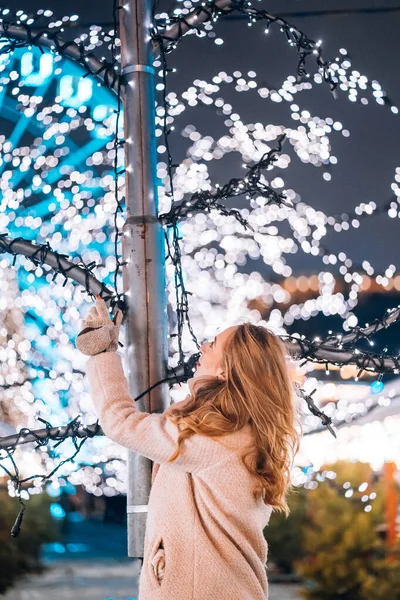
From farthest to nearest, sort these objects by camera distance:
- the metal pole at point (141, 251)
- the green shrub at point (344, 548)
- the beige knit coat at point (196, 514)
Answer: the green shrub at point (344, 548), the metal pole at point (141, 251), the beige knit coat at point (196, 514)

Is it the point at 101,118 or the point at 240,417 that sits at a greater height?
the point at 101,118

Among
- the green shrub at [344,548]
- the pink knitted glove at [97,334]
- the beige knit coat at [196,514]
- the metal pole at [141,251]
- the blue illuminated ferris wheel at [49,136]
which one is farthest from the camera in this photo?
the green shrub at [344,548]

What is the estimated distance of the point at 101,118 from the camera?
6.59ft

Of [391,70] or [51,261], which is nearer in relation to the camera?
[51,261]

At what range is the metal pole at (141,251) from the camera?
129 cm

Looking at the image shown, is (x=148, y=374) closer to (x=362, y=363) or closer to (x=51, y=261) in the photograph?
(x=51, y=261)

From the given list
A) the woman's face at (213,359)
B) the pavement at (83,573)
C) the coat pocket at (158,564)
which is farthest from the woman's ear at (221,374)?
the pavement at (83,573)

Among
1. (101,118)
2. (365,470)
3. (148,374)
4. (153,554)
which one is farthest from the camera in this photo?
(365,470)

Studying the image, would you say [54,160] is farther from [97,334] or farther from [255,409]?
[255,409]

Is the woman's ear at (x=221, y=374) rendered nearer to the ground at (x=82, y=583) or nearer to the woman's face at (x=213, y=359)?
the woman's face at (x=213, y=359)

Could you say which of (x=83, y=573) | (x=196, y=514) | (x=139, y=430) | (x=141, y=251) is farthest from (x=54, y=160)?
(x=83, y=573)

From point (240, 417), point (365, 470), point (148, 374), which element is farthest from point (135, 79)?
point (365, 470)

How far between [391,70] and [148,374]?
177 cm

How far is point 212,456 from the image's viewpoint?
3.63 feet
